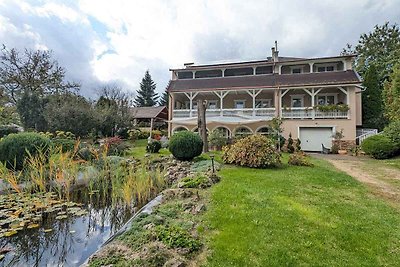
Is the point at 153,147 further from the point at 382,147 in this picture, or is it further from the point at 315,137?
the point at 382,147

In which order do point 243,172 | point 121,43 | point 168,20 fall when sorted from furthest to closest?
1. point 121,43
2. point 168,20
3. point 243,172

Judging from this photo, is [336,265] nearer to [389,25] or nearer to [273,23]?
[273,23]

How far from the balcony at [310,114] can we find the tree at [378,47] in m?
18.1

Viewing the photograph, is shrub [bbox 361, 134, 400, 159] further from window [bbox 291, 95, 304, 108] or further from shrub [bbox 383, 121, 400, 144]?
window [bbox 291, 95, 304, 108]

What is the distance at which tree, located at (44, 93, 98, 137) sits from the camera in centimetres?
2086

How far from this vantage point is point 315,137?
1995 cm

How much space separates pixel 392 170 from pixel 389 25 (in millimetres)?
34599

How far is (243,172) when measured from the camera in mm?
9148

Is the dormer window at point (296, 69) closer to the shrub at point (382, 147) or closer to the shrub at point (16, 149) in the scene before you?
the shrub at point (382, 147)

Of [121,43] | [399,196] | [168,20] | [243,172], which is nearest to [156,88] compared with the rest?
[121,43]

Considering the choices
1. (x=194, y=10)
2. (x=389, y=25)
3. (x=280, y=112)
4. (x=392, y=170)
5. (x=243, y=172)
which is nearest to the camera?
(x=243, y=172)

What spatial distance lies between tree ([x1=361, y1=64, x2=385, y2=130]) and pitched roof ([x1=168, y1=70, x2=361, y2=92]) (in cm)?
546

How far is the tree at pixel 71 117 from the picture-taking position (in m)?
20.9

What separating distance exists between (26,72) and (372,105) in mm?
39295
